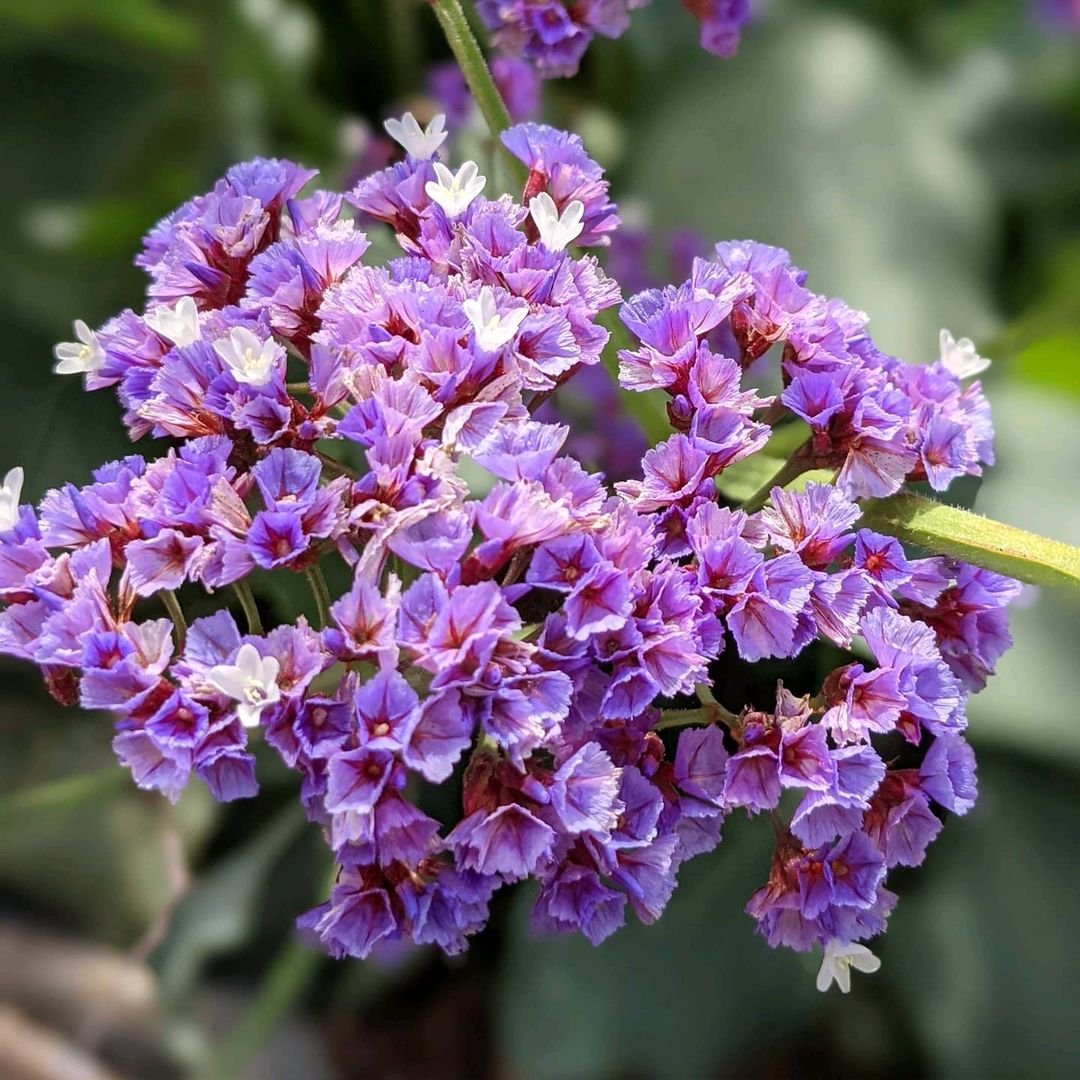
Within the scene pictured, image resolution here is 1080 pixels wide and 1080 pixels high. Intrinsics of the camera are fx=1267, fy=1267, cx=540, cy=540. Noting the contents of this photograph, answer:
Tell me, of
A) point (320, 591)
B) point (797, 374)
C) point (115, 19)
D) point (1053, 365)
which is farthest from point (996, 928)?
point (115, 19)

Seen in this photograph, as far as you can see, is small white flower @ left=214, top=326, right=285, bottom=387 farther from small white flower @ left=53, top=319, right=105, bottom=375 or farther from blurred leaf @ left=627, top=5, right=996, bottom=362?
blurred leaf @ left=627, top=5, right=996, bottom=362

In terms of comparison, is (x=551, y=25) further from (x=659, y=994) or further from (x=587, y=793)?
(x=659, y=994)

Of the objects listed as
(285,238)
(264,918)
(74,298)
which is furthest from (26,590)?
(74,298)

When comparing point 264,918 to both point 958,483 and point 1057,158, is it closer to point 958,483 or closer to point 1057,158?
point 958,483

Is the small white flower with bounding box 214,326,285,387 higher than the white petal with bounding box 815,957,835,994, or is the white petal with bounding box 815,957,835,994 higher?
the small white flower with bounding box 214,326,285,387

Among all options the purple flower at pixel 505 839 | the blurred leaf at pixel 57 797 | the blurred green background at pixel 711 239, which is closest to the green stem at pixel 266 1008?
the blurred green background at pixel 711 239

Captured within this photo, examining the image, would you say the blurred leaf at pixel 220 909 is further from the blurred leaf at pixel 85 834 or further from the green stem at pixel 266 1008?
the blurred leaf at pixel 85 834

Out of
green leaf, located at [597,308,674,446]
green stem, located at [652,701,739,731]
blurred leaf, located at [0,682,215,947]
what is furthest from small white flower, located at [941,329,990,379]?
blurred leaf, located at [0,682,215,947]
